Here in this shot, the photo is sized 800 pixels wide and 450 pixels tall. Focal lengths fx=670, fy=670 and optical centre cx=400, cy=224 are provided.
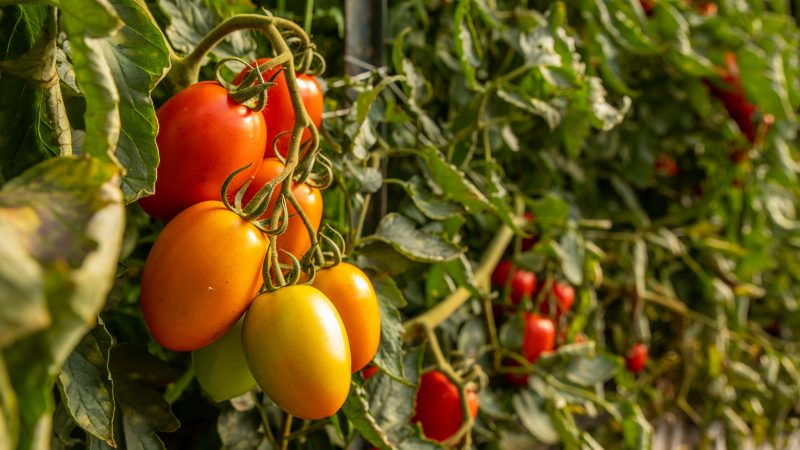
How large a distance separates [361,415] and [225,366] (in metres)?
0.13

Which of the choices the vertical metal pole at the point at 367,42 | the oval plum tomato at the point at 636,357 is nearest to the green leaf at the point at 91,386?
the vertical metal pole at the point at 367,42

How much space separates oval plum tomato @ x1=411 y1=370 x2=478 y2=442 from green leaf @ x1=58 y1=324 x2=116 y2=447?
0.37 m

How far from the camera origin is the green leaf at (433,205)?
2.04 ft

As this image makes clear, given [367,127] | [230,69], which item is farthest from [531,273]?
[230,69]

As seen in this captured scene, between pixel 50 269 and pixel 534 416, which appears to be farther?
pixel 534 416

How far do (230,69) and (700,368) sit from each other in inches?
49.6

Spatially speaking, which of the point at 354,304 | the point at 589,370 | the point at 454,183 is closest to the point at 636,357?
the point at 589,370

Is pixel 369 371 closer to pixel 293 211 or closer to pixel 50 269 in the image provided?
pixel 293 211

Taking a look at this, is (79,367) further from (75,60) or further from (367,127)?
(367,127)

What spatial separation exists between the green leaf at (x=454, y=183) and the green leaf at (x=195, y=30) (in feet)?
0.60

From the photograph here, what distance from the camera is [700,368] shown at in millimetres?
1436

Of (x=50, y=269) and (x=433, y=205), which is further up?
(x=50, y=269)

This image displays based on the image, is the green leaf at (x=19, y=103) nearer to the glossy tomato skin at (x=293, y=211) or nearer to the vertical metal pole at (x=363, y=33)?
the glossy tomato skin at (x=293, y=211)

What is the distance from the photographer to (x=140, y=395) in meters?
0.46
